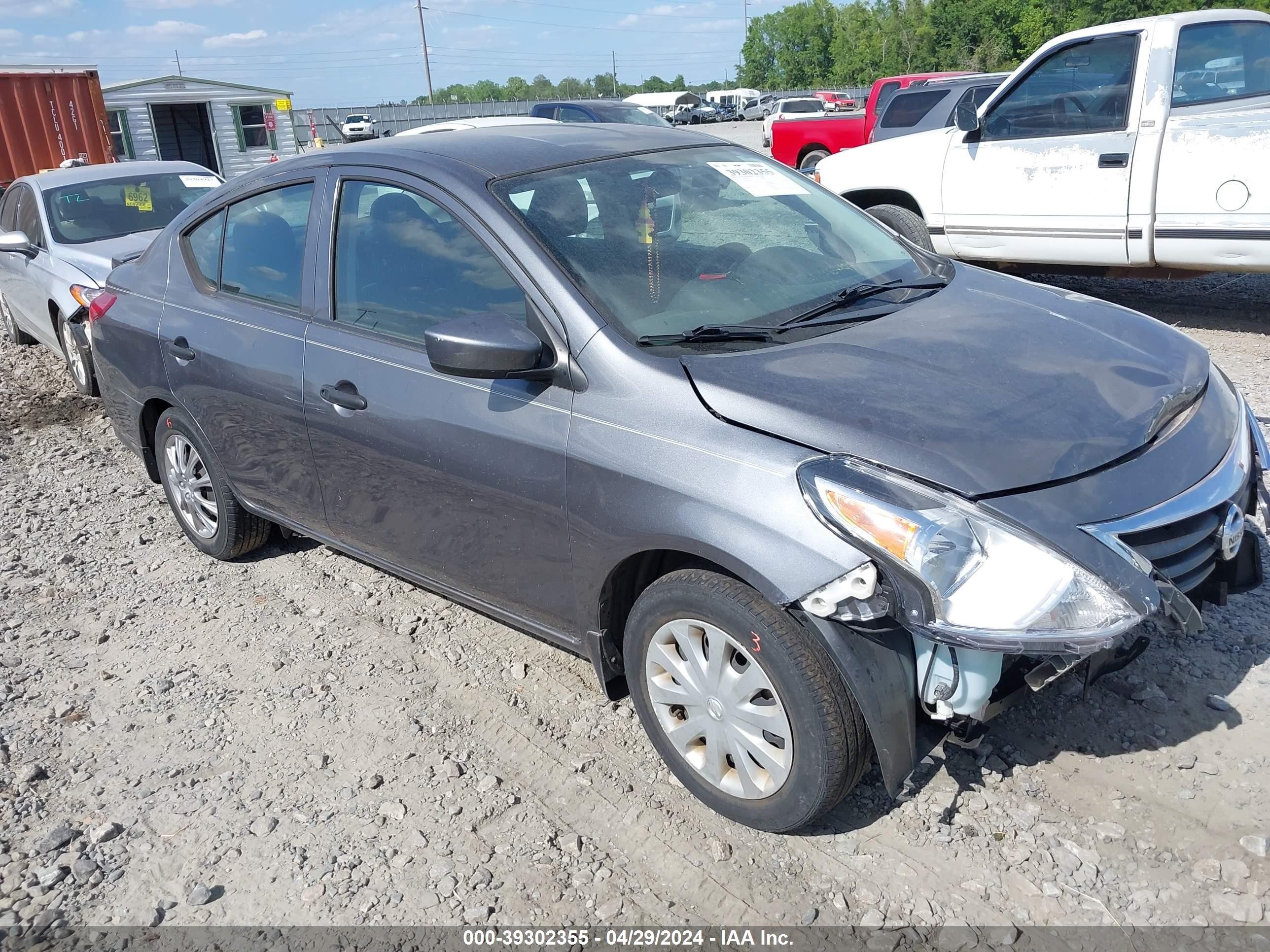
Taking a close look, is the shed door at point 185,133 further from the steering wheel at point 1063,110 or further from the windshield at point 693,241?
the windshield at point 693,241

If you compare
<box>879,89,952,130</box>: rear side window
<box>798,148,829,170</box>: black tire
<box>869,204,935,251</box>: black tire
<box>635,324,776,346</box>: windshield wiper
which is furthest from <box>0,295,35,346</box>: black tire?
<box>798,148,829,170</box>: black tire

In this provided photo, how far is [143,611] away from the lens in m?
4.32

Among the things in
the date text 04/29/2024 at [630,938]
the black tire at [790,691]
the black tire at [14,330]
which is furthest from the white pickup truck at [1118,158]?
the black tire at [14,330]

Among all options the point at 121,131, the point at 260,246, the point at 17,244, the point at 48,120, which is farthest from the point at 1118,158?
the point at 121,131

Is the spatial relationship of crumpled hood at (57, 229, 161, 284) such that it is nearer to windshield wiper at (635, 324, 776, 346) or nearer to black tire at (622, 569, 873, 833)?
windshield wiper at (635, 324, 776, 346)

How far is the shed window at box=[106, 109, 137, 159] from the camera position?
88.4 feet

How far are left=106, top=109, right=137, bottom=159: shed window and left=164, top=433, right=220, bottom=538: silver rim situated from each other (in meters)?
26.3

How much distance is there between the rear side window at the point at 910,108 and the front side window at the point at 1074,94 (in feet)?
16.8

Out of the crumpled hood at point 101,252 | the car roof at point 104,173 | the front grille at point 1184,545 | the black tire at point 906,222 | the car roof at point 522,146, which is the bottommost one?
the front grille at point 1184,545

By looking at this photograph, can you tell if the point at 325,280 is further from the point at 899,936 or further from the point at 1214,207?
the point at 1214,207

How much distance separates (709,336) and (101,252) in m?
6.41

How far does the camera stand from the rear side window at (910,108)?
12258mm

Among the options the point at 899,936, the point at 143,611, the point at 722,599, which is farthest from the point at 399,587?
the point at 899,936

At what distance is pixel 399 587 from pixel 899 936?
8.61 feet
